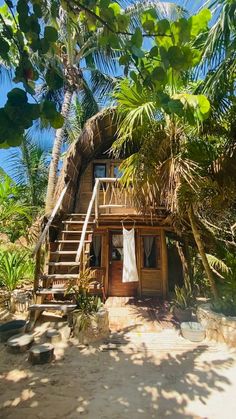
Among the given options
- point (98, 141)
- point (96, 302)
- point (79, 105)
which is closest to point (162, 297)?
point (96, 302)

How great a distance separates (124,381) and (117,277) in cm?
507

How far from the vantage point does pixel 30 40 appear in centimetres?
125

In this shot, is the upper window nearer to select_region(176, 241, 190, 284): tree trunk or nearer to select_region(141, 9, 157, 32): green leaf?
select_region(176, 241, 190, 284): tree trunk

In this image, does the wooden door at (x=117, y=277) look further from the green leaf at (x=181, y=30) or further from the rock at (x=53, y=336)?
the green leaf at (x=181, y=30)

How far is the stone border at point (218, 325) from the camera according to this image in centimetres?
479

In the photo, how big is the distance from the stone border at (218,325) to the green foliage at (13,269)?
5.06m

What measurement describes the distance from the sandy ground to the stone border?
17 cm

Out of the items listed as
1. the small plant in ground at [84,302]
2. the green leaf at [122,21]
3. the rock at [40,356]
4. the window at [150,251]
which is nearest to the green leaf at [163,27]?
the green leaf at [122,21]

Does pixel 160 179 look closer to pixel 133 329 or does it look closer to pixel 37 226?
pixel 133 329

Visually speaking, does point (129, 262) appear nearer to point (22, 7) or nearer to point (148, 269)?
point (148, 269)

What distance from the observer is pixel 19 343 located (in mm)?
4672

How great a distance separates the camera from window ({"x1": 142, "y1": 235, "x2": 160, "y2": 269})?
8.98m

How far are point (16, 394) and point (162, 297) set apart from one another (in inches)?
231

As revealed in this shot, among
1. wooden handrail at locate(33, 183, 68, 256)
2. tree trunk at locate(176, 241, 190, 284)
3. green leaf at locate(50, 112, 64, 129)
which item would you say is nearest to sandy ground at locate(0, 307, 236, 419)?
wooden handrail at locate(33, 183, 68, 256)
